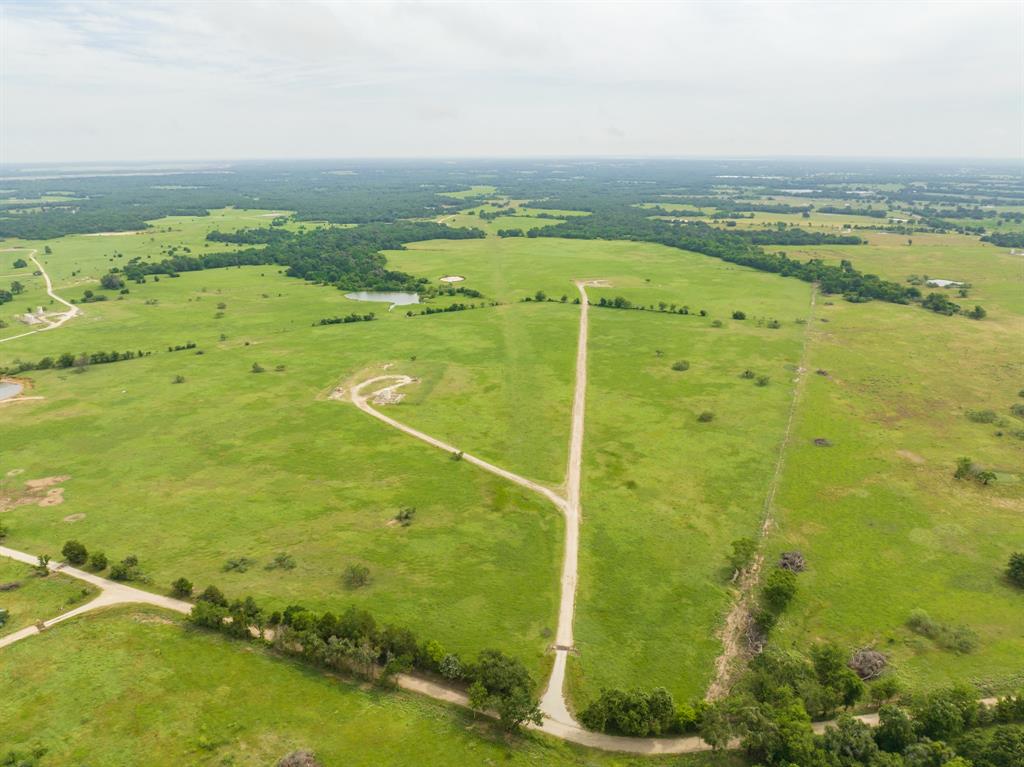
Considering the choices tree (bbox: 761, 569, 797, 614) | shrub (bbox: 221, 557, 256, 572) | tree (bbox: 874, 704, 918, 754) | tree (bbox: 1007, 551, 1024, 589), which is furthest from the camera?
shrub (bbox: 221, 557, 256, 572)

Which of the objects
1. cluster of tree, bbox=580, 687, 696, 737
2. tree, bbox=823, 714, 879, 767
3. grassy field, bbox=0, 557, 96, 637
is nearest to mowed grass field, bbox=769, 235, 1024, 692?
tree, bbox=823, 714, 879, 767

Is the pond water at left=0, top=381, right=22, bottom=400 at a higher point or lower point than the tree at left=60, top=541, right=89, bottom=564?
higher

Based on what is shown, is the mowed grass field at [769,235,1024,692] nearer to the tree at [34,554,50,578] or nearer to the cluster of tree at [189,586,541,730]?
the cluster of tree at [189,586,541,730]

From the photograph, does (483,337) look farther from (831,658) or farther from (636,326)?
(831,658)

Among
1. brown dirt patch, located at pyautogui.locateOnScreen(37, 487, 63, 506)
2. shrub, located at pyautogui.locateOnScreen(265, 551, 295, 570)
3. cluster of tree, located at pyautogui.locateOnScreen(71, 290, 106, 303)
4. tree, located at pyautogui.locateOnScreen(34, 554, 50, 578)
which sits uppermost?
cluster of tree, located at pyautogui.locateOnScreen(71, 290, 106, 303)

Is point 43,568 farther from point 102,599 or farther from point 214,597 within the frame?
point 214,597

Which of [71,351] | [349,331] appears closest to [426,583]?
[349,331]
